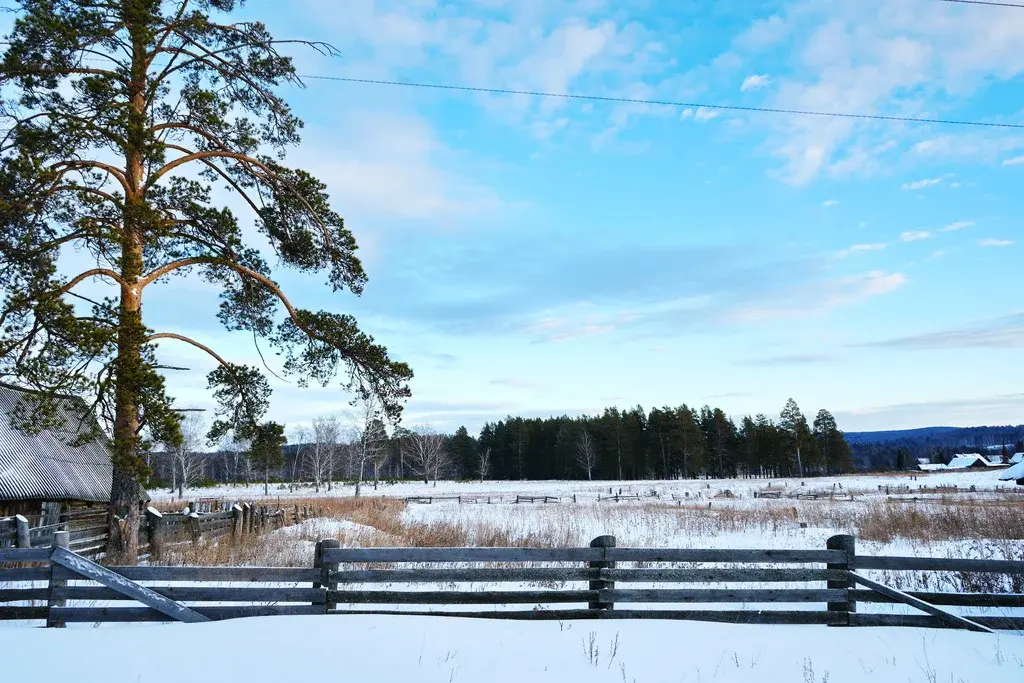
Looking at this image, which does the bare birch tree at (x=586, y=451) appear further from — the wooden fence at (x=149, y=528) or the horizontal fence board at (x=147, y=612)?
the horizontal fence board at (x=147, y=612)

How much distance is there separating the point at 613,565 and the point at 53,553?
678cm

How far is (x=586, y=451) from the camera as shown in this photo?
311 ft

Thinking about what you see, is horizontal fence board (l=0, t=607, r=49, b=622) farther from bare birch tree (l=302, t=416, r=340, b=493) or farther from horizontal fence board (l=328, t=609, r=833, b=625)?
bare birch tree (l=302, t=416, r=340, b=493)

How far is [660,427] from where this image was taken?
3752 inches

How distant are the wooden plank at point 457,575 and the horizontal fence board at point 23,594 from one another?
11.8 feet

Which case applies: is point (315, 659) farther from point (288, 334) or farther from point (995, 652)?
point (288, 334)

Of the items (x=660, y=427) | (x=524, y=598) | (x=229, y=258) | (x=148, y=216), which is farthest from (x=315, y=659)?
(x=660, y=427)

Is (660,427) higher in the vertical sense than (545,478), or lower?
higher

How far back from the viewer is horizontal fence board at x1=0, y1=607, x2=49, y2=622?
8078 mm

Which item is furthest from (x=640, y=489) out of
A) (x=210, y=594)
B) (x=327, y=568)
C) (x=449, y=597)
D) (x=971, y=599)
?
(x=210, y=594)

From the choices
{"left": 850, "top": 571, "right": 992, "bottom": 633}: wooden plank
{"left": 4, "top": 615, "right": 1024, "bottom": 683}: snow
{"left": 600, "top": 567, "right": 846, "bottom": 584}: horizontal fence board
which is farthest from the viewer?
{"left": 600, "top": 567, "right": 846, "bottom": 584}: horizontal fence board

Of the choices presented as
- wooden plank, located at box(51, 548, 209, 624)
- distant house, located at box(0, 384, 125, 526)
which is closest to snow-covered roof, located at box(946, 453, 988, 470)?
distant house, located at box(0, 384, 125, 526)

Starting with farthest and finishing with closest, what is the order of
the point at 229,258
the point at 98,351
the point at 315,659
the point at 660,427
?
the point at 660,427
the point at 229,258
the point at 98,351
the point at 315,659

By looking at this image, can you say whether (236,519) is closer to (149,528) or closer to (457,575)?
(149,528)
